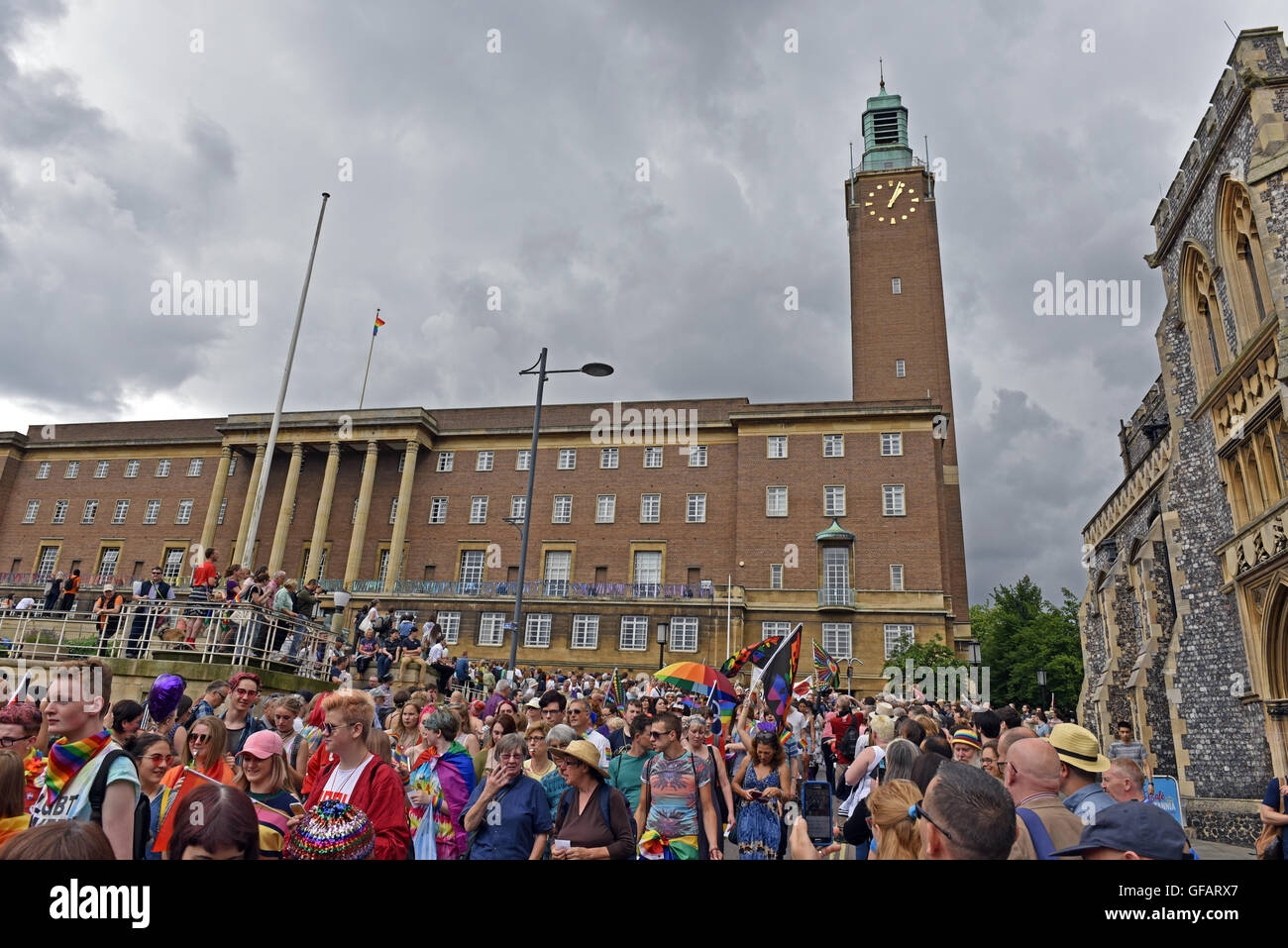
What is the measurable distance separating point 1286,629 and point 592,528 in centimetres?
3916

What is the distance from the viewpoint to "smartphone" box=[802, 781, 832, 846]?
696 centimetres

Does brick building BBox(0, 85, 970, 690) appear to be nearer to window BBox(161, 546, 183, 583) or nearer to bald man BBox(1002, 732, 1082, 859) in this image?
window BBox(161, 546, 183, 583)

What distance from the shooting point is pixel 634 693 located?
2502 centimetres

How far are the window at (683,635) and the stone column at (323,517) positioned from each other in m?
25.0

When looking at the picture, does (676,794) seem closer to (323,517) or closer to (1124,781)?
(1124,781)

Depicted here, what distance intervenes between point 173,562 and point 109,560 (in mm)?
6468

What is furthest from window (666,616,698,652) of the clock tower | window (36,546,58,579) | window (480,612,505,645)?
window (36,546,58,579)

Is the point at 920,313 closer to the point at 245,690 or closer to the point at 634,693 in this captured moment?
the point at 634,693

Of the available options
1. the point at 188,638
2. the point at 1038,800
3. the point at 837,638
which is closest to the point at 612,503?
the point at 837,638

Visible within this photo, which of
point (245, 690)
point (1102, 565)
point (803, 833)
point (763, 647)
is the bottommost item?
point (803, 833)

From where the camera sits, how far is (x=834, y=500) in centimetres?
4584

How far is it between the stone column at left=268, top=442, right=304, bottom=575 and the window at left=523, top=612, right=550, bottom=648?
18883mm

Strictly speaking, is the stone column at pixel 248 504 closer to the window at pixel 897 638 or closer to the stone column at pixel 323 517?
the stone column at pixel 323 517
